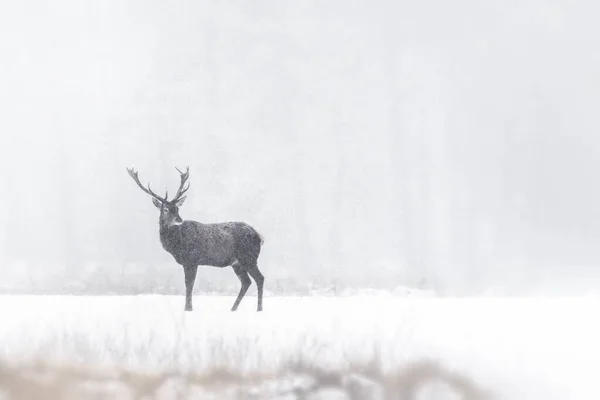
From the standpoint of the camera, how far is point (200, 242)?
24.7 feet

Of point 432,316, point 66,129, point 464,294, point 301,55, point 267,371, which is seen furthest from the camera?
point 301,55

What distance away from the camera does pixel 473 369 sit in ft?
23.6

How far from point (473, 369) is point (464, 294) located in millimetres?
4267

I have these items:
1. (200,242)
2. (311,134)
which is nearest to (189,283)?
(200,242)

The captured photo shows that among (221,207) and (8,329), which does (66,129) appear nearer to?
(221,207)

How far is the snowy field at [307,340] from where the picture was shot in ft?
22.5

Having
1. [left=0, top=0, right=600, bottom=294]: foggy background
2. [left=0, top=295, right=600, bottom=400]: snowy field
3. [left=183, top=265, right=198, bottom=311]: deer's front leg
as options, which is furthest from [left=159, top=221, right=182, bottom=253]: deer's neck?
[left=0, top=0, right=600, bottom=294]: foggy background

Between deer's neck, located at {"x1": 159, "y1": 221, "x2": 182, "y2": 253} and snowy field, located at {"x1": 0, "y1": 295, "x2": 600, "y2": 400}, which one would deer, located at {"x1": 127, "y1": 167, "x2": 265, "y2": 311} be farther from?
snowy field, located at {"x1": 0, "y1": 295, "x2": 600, "y2": 400}

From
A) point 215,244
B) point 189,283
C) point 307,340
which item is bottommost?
point 307,340

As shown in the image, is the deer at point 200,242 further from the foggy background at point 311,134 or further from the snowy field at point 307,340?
the foggy background at point 311,134

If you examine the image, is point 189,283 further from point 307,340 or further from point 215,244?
point 307,340

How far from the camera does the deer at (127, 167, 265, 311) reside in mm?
7453

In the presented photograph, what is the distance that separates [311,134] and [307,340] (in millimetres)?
7669

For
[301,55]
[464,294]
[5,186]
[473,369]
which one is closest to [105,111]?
[5,186]
